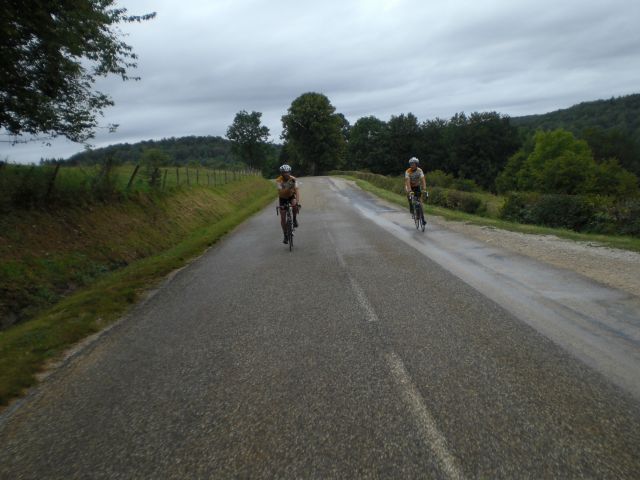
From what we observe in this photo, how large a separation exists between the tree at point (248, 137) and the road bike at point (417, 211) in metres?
89.7

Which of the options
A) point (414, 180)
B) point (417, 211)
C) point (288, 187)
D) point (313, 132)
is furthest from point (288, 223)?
point (313, 132)

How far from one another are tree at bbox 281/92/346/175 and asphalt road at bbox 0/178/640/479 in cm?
8044

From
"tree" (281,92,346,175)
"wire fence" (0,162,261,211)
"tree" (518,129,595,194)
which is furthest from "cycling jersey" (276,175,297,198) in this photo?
"tree" (281,92,346,175)

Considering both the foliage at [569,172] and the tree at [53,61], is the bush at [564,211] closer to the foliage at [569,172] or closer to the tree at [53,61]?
the tree at [53,61]

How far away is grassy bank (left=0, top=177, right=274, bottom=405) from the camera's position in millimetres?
6277

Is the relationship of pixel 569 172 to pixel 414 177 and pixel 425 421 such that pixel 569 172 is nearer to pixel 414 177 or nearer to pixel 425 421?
pixel 414 177

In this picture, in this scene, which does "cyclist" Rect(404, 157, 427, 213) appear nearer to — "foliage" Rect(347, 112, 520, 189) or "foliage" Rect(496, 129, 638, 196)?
"foliage" Rect(496, 129, 638, 196)

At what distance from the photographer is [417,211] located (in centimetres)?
1520

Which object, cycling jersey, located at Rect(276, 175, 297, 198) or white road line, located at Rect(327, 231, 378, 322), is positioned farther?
cycling jersey, located at Rect(276, 175, 297, 198)

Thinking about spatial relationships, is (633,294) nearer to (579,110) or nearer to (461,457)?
(461,457)

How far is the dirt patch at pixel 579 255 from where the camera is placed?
804 centimetres

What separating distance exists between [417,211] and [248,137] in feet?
299

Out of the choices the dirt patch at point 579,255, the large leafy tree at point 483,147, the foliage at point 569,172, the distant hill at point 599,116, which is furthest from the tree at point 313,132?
the dirt patch at point 579,255

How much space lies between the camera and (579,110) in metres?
150
